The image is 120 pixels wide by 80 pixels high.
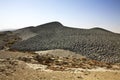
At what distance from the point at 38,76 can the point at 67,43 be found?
8.95m

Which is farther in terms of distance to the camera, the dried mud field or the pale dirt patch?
the pale dirt patch

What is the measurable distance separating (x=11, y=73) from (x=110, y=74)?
5016 mm

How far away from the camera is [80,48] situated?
1664cm

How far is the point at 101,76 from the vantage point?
9969 millimetres

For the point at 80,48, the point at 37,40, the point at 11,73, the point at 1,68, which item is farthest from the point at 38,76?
the point at 37,40

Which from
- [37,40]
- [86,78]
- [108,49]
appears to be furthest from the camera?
[37,40]

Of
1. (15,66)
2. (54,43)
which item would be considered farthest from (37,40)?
(15,66)

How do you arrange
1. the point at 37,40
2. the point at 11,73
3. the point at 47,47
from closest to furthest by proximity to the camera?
the point at 11,73 < the point at 47,47 < the point at 37,40

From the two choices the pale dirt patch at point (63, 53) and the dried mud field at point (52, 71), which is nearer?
the dried mud field at point (52, 71)

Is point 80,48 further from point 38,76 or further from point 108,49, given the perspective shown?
point 38,76

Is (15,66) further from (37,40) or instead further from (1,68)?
(37,40)

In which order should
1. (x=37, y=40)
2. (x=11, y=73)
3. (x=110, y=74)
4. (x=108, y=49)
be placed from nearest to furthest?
(x=11, y=73) < (x=110, y=74) < (x=108, y=49) < (x=37, y=40)

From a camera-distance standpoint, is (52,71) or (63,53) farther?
(63,53)

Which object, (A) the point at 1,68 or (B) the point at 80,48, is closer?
(A) the point at 1,68
